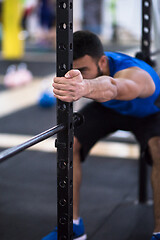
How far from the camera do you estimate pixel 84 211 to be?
269 centimetres

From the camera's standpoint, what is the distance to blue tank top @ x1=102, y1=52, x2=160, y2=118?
1.99m

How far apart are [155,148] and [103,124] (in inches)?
11.9

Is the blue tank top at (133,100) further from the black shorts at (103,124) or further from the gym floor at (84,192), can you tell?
the gym floor at (84,192)

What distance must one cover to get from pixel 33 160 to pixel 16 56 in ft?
18.6

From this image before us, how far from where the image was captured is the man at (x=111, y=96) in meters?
1.58

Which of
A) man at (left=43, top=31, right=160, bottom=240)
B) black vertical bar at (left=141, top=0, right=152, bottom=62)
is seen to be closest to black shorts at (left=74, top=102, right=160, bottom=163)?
man at (left=43, top=31, right=160, bottom=240)

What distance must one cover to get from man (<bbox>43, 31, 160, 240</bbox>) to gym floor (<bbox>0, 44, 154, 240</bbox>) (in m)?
0.29

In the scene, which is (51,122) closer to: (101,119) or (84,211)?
(84,211)

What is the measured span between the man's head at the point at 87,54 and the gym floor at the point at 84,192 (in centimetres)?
93

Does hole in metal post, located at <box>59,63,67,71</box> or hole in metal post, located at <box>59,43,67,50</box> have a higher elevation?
hole in metal post, located at <box>59,43,67,50</box>

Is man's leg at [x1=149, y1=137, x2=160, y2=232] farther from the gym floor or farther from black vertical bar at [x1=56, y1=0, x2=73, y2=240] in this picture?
black vertical bar at [x1=56, y1=0, x2=73, y2=240]

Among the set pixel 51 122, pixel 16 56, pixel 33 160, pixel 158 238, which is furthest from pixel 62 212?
pixel 16 56

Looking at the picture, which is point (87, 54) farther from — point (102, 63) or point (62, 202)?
point (62, 202)

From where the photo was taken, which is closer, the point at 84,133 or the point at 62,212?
the point at 62,212
